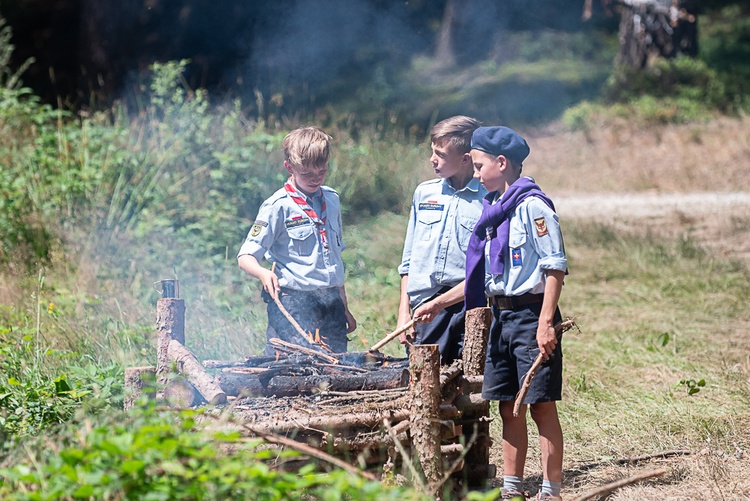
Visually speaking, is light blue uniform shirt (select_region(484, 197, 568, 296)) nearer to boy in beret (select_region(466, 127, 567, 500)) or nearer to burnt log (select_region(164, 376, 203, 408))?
boy in beret (select_region(466, 127, 567, 500))

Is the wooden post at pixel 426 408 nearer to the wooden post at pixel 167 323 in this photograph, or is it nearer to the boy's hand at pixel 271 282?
the boy's hand at pixel 271 282

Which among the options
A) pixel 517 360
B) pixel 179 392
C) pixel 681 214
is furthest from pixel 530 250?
pixel 681 214

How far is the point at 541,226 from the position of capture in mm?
3521

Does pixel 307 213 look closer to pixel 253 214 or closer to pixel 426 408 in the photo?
pixel 426 408

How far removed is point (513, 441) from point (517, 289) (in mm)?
667

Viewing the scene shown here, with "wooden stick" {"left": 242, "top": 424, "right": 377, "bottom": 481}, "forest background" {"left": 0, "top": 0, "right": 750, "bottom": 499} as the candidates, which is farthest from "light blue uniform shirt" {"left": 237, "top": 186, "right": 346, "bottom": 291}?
"wooden stick" {"left": 242, "top": 424, "right": 377, "bottom": 481}

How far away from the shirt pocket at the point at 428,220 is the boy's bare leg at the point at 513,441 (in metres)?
0.92

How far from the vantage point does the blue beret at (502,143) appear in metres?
3.63

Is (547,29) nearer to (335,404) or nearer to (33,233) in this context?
(33,233)

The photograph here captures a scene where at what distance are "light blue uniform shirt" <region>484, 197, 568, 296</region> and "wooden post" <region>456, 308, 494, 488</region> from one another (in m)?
0.18

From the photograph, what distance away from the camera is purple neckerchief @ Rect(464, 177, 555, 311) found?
3592 mm

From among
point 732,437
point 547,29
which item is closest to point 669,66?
point 547,29

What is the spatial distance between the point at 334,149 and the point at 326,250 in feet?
16.9

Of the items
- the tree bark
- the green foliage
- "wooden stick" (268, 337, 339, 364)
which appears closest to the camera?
the green foliage
